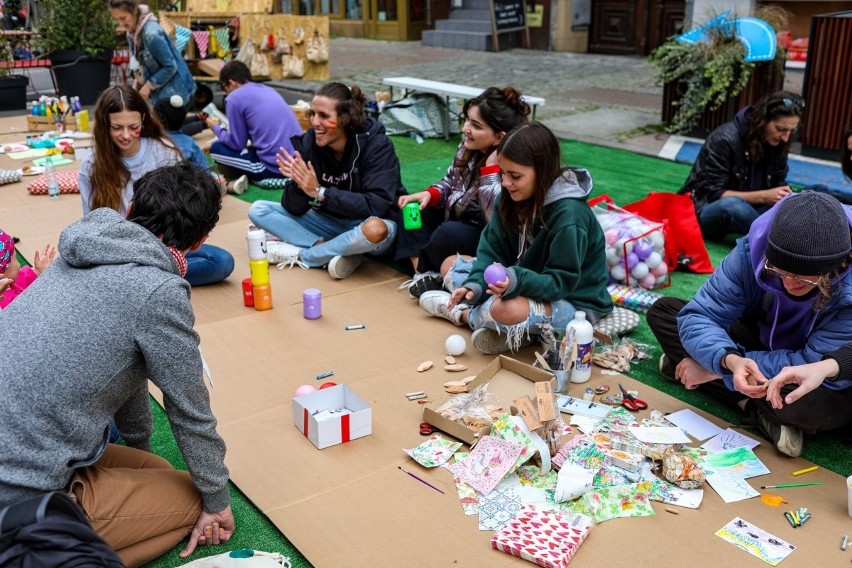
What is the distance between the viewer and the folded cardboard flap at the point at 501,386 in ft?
10.3

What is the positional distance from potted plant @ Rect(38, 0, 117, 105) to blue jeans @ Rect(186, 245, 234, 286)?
7.16 metres

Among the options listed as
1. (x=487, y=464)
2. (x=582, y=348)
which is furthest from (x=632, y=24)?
(x=487, y=464)

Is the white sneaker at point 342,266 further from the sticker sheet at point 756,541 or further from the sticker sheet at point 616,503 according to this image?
the sticker sheet at point 756,541

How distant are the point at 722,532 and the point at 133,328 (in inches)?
74.8

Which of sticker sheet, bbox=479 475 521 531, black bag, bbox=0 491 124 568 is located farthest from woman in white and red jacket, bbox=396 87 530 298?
black bag, bbox=0 491 124 568

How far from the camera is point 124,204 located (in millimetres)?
4484

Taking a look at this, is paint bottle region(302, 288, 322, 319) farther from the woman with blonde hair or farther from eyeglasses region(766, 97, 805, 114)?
eyeglasses region(766, 97, 805, 114)

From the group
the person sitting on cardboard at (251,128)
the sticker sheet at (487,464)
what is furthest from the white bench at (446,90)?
the sticker sheet at (487,464)

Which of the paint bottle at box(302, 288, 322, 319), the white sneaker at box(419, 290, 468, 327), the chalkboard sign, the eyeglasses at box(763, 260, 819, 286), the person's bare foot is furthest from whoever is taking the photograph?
the chalkboard sign

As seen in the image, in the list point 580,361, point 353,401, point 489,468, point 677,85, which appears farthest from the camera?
point 677,85

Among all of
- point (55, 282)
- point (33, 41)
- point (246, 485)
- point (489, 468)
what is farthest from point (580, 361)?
point (33, 41)

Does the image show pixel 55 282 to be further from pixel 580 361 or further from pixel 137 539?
pixel 580 361

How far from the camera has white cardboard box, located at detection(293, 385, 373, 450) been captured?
3123 mm

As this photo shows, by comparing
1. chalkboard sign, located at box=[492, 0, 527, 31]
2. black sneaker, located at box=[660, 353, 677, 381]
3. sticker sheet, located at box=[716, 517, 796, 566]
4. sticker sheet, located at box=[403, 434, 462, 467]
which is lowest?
sticker sheet, located at box=[716, 517, 796, 566]
